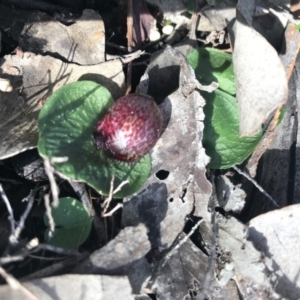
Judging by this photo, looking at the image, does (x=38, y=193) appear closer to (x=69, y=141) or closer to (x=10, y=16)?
(x=69, y=141)

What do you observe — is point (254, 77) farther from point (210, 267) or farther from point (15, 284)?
point (15, 284)

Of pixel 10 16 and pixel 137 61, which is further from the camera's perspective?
pixel 137 61

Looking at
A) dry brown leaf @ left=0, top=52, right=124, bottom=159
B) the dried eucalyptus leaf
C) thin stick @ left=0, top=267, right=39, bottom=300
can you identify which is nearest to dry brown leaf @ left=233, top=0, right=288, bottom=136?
the dried eucalyptus leaf

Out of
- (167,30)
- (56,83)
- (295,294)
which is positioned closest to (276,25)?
(167,30)

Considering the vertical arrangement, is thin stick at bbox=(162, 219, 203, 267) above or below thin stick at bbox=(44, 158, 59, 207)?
below

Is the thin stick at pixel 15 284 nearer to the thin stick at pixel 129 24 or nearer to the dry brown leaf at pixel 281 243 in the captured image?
the dry brown leaf at pixel 281 243

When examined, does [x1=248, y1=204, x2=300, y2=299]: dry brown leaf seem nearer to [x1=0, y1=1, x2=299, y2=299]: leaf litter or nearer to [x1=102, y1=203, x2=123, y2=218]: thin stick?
[x1=0, y1=1, x2=299, y2=299]: leaf litter
